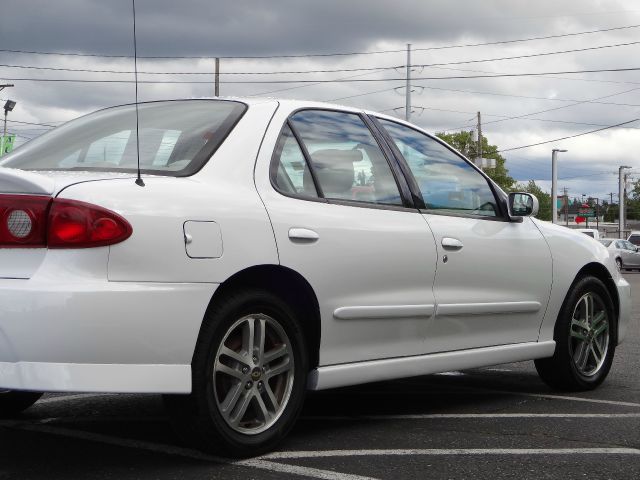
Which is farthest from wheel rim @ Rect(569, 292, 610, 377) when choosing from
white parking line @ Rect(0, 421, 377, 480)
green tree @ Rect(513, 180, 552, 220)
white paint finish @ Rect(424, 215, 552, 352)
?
green tree @ Rect(513, 180, 552, 220)

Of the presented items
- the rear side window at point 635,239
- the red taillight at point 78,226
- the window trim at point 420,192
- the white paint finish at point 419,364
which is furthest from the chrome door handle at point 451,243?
the rear side window at point 635,239

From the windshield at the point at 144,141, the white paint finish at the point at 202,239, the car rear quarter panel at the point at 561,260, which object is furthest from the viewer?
the car rear quarter panel at the point at 561,260

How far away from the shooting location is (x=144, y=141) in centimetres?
477

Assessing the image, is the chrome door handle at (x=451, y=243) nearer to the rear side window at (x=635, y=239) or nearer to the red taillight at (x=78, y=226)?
the red taillight at (x=78, y=226)

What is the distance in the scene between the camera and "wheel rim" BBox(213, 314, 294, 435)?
4.39m

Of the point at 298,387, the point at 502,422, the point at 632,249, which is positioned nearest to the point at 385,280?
the point at 298,387

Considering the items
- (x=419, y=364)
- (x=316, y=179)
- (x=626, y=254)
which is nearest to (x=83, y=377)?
(x=316, y=179)

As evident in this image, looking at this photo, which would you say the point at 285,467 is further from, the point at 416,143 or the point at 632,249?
the point at 632,249

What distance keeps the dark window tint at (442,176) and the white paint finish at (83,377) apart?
2.11m

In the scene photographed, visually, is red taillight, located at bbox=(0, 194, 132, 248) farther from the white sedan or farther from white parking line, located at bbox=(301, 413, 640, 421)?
white parking line, located at bbox=(301, 413, 640, 421)

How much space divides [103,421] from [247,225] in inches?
64.5

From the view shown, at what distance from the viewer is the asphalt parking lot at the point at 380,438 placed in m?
4.33

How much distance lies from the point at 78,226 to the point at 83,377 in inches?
22.2

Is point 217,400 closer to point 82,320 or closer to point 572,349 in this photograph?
point 82,320
